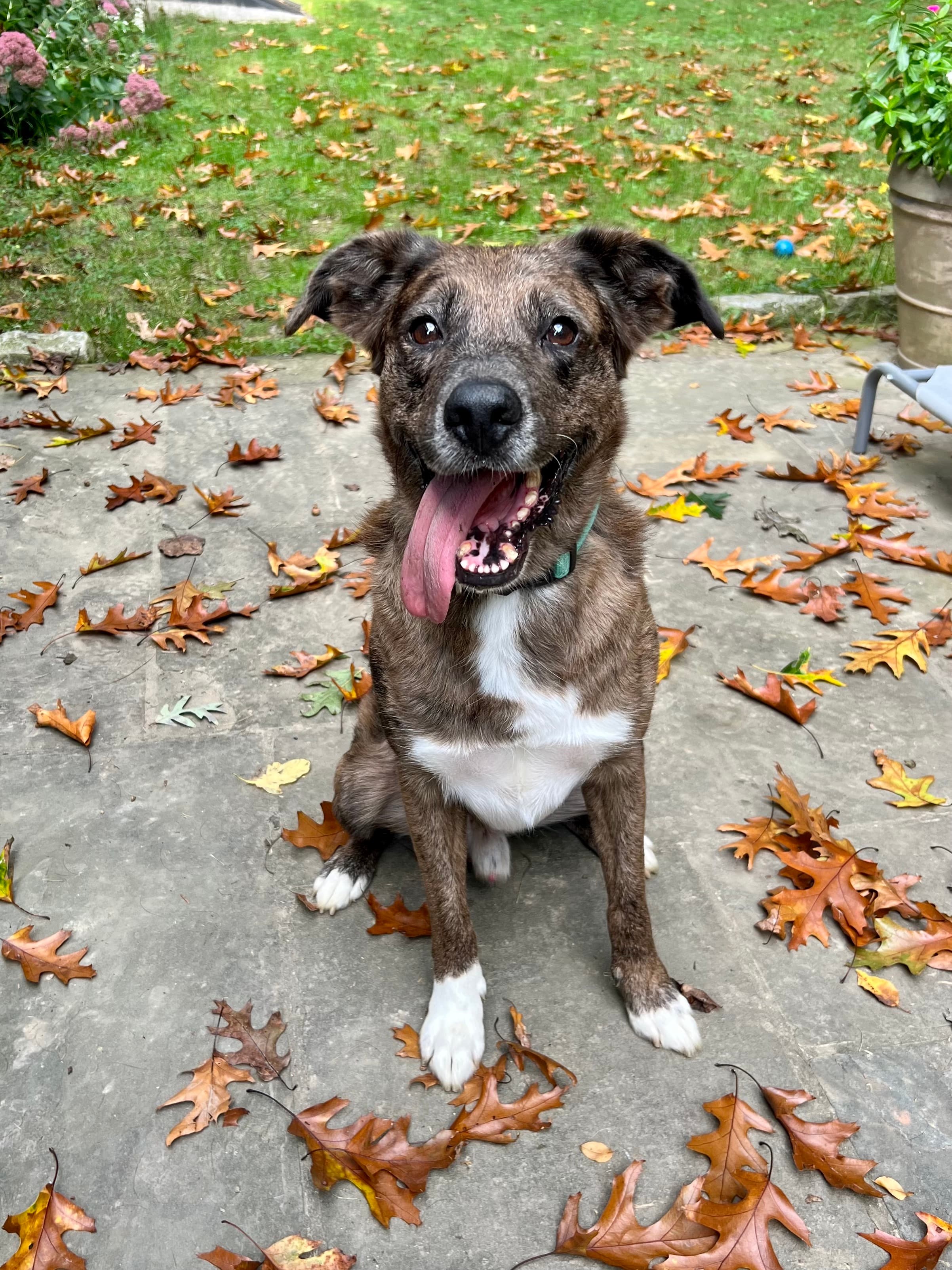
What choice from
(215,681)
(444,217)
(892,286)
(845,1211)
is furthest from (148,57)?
(845,1211)

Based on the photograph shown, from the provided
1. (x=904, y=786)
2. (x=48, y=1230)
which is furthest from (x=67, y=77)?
(x=48, y=1230)

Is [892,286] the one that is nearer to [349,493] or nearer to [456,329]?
[349,493]

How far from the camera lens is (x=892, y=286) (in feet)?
21.1

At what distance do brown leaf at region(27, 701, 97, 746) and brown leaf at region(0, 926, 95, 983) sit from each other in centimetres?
81

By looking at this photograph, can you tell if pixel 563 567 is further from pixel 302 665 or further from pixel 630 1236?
pixel 302 665

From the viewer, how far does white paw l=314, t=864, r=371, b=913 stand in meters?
2.78

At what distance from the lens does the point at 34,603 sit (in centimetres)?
394

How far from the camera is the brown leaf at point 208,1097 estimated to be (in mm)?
2217

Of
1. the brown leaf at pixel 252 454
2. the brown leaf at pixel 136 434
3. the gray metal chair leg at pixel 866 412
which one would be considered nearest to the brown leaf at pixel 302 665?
the brown leaf at pixel 252 454

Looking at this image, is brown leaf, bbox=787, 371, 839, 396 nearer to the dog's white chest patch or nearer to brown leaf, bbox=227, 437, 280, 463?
brown leaf, bbox=227, 437, 280, 463

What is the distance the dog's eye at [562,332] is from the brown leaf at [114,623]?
234 cm

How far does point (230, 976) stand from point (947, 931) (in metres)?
2.00

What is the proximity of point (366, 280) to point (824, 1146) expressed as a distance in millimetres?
→ 2446

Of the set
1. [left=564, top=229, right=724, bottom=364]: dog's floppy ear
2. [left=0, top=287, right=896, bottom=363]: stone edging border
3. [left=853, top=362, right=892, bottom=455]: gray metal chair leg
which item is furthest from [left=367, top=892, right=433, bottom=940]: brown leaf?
[left=0, top=287, right=896, bottom=363]: stone edging border
